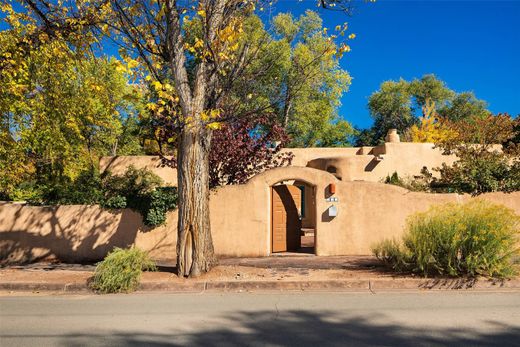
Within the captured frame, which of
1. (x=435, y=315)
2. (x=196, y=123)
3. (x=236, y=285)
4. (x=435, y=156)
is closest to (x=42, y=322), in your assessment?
(x=236, y=285)

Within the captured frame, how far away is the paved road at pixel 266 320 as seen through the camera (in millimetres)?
5336

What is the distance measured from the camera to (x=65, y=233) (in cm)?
1341

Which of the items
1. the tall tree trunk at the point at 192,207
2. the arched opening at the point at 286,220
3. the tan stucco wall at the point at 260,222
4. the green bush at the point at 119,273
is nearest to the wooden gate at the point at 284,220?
the arched opening at the point at 286,220

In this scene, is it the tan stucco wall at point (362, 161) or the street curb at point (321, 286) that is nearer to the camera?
the street curb at point (321, 286)

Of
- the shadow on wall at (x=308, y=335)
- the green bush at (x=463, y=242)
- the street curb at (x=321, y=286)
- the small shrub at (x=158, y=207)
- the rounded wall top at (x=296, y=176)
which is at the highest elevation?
the rounded wall top at (x=296, y=176)

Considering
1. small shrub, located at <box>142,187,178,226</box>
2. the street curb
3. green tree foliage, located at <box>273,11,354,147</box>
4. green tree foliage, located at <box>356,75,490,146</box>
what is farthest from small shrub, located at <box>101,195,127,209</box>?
green tree foliage, located at <box>356,75,490,146</box>

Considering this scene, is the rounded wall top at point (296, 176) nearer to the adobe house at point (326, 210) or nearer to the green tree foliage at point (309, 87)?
the adobe house at point (326, 210)

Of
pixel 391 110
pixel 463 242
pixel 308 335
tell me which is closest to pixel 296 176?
pixel 463 242

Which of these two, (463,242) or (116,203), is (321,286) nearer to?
(463,242)

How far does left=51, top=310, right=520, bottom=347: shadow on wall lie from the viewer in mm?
5172

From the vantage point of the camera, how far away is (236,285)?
9.00m

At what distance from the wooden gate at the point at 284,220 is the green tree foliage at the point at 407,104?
3086 cm

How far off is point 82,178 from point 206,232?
7.81 meters

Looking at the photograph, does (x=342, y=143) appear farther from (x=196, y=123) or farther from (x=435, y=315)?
(x=435, y=315)
